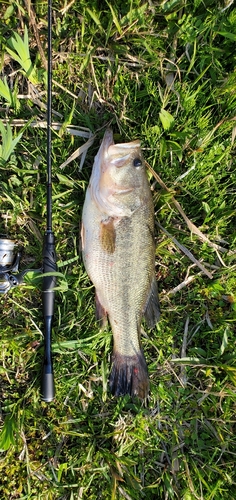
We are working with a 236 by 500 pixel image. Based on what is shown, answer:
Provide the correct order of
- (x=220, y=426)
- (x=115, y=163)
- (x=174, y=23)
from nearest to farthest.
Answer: (x=115, y=163), (x=174, y=23), (x=220, y=426)

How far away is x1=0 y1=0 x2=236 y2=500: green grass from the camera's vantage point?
256cm

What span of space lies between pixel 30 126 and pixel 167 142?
→ 973mm

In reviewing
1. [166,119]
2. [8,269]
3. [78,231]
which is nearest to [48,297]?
[8,269]

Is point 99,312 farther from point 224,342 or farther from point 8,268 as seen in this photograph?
point 224,342

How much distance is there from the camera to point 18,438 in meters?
2.60

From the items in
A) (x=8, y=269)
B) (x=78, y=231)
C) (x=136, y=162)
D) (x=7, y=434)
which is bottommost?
(x=7, y=434)

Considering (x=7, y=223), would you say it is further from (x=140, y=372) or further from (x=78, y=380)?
(x=140, y=372)

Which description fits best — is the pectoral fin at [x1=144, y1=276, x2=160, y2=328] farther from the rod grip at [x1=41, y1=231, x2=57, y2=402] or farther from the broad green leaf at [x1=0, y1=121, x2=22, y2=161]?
the broad green leaf at [x1=0, y1=121, x2=22, y2=161]

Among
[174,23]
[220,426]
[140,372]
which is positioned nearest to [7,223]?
[140,372]

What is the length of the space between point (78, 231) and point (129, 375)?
108 cm

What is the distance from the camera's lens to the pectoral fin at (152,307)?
2.62 meters

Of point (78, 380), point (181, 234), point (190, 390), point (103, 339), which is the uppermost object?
point (181, 234)

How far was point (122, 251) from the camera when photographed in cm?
246

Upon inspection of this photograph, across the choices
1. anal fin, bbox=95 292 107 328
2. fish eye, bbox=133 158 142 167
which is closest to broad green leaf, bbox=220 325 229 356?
anal fin, bbox=95 292 107 328
